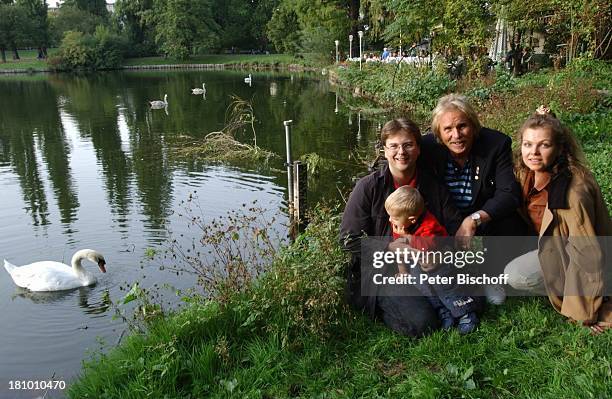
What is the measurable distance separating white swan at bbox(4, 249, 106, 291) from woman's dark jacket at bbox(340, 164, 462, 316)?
4599mm

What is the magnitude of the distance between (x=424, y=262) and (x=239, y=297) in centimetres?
147

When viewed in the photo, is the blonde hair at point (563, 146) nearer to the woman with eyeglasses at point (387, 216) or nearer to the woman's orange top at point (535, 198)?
the woman's orange top at point (535, 198)

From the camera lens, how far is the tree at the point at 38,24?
66000 millimetres

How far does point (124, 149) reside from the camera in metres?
15.5

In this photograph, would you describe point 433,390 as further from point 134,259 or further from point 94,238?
point 94,238

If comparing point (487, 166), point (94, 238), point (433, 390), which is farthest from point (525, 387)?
point (94, 238)

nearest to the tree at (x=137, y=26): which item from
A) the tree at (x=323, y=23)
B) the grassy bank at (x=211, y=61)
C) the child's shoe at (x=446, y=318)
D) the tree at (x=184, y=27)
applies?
the grassy bank at (x=211, y=61)

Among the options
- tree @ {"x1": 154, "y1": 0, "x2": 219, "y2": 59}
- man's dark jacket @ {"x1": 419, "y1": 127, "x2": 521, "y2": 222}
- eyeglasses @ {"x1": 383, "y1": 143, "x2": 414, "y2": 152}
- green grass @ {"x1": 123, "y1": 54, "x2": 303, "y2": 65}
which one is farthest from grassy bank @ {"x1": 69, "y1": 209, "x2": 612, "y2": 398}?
tree @ {"x1": 154, "y1": 0, "x2": 219, "y2": 59}

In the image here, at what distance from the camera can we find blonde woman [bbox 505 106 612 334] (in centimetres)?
347

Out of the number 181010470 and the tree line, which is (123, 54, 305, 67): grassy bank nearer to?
the tree line

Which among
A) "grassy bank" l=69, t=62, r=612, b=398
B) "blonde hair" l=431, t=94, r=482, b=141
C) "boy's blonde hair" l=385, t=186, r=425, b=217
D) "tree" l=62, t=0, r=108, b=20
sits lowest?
"grassy bank" l=69, t=62, r=612, b=398

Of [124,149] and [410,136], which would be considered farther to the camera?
[124,149]

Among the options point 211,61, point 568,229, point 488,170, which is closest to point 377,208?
point 488,170

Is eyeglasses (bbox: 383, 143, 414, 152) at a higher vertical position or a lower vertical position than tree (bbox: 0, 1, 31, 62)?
lower
